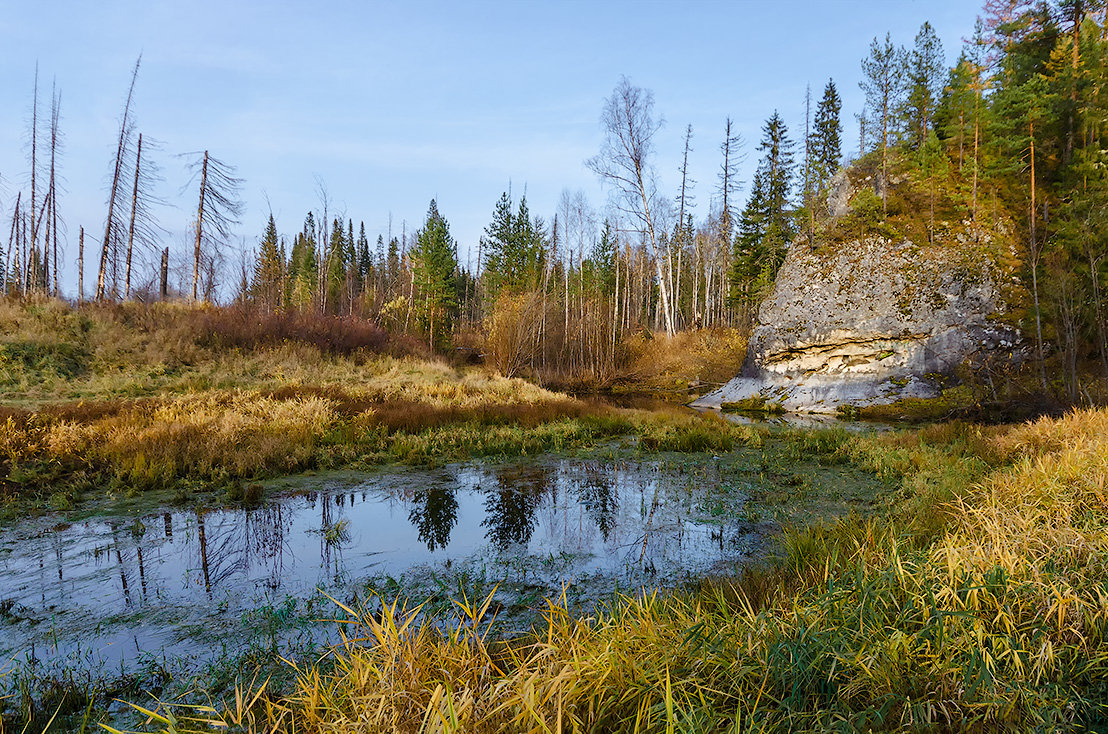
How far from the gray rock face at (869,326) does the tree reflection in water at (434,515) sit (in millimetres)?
14016

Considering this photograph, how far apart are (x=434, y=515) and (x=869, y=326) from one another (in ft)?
53.7

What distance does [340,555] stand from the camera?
484 cm

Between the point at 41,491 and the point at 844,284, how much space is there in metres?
21.0

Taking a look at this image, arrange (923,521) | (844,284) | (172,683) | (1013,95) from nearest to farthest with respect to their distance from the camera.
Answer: (172,683) → (923,521) → (1013,95) → (844,284)

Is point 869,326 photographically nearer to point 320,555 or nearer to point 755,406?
point 755,406

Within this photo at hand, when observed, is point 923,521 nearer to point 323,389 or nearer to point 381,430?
point 381,430

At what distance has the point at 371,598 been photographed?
150 inches

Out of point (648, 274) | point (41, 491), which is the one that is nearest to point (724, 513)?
point (41, 491)

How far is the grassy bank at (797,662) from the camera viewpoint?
196 cm

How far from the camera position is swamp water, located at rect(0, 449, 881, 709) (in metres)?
3.33

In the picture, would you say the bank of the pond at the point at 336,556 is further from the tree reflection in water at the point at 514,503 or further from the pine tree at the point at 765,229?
the pine tree at the point at 765,229

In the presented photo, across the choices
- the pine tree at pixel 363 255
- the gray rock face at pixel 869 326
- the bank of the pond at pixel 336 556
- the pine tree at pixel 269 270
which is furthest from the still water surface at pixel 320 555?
the pine tree at pixel 363 255

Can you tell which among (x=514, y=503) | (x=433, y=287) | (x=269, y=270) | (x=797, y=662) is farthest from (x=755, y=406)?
(x=269, y=270)

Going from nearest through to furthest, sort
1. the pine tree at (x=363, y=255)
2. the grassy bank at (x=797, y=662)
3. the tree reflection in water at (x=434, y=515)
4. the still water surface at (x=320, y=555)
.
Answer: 1. the grassy bank at (x=797, y=662)
2. the still water surface at (x=320, y=555)
3. the tree reflection in water at (x=434, y=515)
4. the pine tree at (x=363, y=255)
